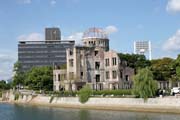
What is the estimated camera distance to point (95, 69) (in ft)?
381

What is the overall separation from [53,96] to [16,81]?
57253 mm

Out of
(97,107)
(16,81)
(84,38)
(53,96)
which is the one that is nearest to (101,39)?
(84,38)

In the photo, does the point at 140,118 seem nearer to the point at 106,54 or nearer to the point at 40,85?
the point at 106,54

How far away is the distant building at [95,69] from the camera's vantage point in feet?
360

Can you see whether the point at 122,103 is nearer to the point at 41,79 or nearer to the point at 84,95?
the point at 84,95

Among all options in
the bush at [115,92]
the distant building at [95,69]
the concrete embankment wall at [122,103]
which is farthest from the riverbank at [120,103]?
the distant building at [95,69]

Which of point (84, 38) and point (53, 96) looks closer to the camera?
point (53, 96)

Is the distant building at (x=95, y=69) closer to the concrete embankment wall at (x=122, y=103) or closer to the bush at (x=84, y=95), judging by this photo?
the concrete embankment wall at (x=122, y=103)

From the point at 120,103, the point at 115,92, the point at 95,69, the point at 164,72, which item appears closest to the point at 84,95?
the point at 115,92

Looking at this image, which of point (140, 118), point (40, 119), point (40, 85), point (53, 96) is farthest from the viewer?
point (40, 85)

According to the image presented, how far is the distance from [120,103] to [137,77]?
249 inches

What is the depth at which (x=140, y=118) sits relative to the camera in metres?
64.2

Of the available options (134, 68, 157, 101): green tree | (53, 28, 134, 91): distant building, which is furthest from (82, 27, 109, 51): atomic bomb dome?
(134, 68, 157, 101): green tree

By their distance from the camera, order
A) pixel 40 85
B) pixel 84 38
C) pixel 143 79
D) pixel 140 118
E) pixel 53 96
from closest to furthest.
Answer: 1. pixel 140 118
2. pixel 143 79
3. pixel 53 96
4. pixel 84 38
5. pixel 40 85
